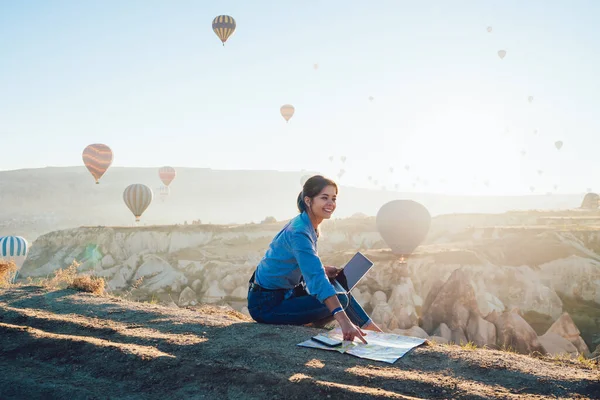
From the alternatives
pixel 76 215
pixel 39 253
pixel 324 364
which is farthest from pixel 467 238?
pixel 76 215

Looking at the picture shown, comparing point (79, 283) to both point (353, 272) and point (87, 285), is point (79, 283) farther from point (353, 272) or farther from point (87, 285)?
point (353, 272)

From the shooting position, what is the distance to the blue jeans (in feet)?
16.8

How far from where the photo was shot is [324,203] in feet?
15.7

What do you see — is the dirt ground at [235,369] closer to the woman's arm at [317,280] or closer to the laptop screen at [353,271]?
the woman's arm at [317,280]

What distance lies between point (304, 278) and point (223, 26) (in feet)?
117

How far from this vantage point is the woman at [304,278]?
176 inches

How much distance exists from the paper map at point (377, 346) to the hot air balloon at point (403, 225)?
2472cm

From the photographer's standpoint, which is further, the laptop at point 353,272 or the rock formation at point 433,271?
the rock formation at point 433,271

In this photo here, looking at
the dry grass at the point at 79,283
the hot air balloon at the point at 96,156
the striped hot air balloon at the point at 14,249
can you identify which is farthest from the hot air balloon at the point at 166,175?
the dry grass at the point at 79,283

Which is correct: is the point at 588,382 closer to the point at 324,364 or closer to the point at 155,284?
the point at 324,364

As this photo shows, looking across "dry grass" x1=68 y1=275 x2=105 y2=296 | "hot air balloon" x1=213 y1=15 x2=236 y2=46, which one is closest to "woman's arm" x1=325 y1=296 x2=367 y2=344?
"dry grass" x1=68 y1=275 x2=105 y2=296

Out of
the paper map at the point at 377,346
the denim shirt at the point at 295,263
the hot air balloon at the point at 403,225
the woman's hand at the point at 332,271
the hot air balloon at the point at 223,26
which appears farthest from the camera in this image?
the hot air balloon at the point at 223,26

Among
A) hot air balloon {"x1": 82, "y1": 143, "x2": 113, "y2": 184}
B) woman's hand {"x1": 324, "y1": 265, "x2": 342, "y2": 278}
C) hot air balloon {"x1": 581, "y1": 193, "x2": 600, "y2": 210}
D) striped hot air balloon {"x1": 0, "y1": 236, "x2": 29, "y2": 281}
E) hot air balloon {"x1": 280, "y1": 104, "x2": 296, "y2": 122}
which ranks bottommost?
striped hot air balloon {"x1": 0, "y1": 236, "x2": 29, "y2": 281}

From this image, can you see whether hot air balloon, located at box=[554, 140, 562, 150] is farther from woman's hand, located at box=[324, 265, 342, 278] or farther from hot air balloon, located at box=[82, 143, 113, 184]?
woman's hand, located at box=[324, 265, 342, 278]
